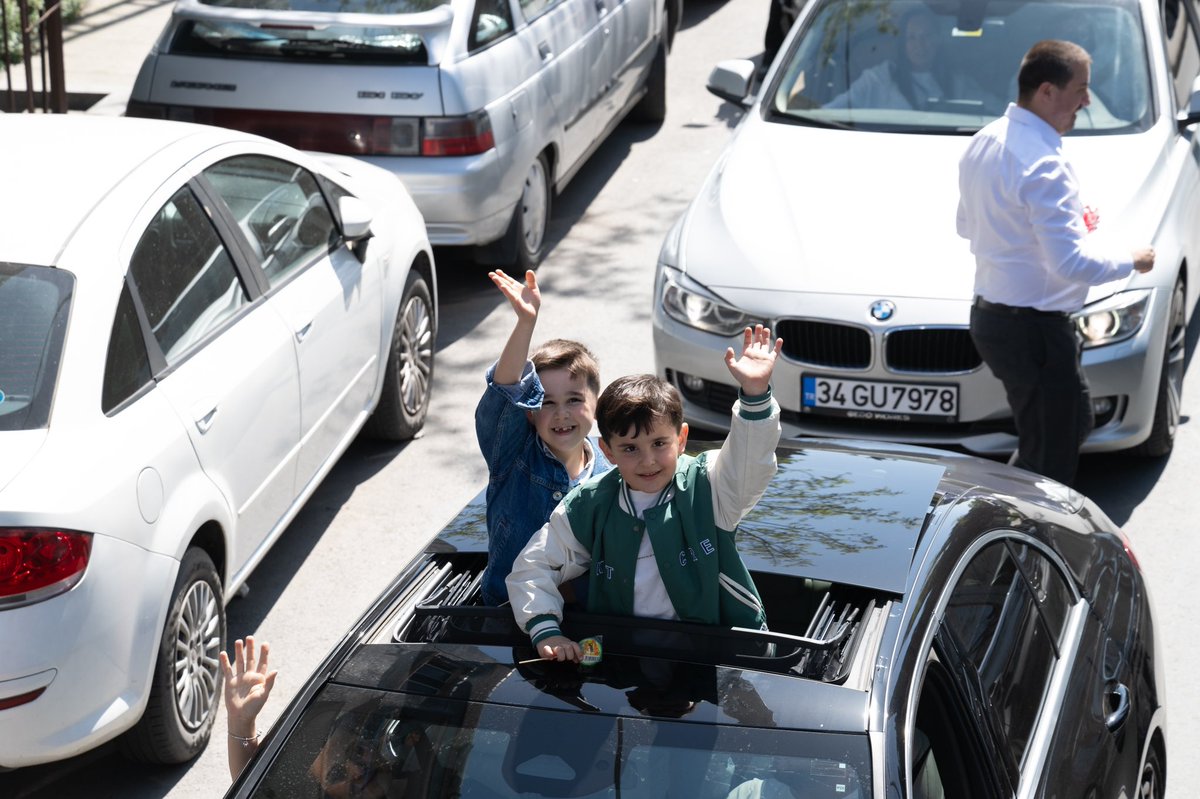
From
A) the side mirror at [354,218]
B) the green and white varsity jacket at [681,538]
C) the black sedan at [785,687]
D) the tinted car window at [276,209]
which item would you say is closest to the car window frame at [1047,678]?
the black sedan at [785,687]

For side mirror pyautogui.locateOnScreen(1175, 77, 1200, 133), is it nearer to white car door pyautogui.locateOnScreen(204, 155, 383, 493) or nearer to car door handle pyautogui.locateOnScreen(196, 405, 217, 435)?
white car door pyautogui.locateOnScreen(204, 155, 383, 493)

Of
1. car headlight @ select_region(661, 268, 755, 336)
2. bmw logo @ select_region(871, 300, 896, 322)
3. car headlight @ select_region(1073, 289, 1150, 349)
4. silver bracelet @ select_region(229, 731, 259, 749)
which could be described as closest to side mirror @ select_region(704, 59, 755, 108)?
car headlight @ select_region(661, 268, 755, 336)

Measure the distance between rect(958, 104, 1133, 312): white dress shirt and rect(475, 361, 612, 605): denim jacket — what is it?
2.28 metres

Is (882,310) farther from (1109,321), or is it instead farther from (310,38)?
(310,38)

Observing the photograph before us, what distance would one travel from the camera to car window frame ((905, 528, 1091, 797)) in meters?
2.92

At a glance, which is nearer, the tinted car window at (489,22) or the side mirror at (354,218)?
Answer: the side mirror at (354,218)

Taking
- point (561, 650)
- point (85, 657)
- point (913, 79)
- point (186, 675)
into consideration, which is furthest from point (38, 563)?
point (913, 79)

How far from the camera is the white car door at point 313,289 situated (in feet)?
18.1

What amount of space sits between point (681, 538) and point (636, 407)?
0.28m

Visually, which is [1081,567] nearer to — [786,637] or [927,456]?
[927,456]

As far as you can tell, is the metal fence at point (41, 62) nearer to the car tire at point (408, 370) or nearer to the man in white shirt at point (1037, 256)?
the car tire at point (408, 370)

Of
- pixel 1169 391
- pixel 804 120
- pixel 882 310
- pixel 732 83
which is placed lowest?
pixel 1169 391

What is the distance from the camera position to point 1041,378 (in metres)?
5.43

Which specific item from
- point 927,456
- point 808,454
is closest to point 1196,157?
point 927,456
